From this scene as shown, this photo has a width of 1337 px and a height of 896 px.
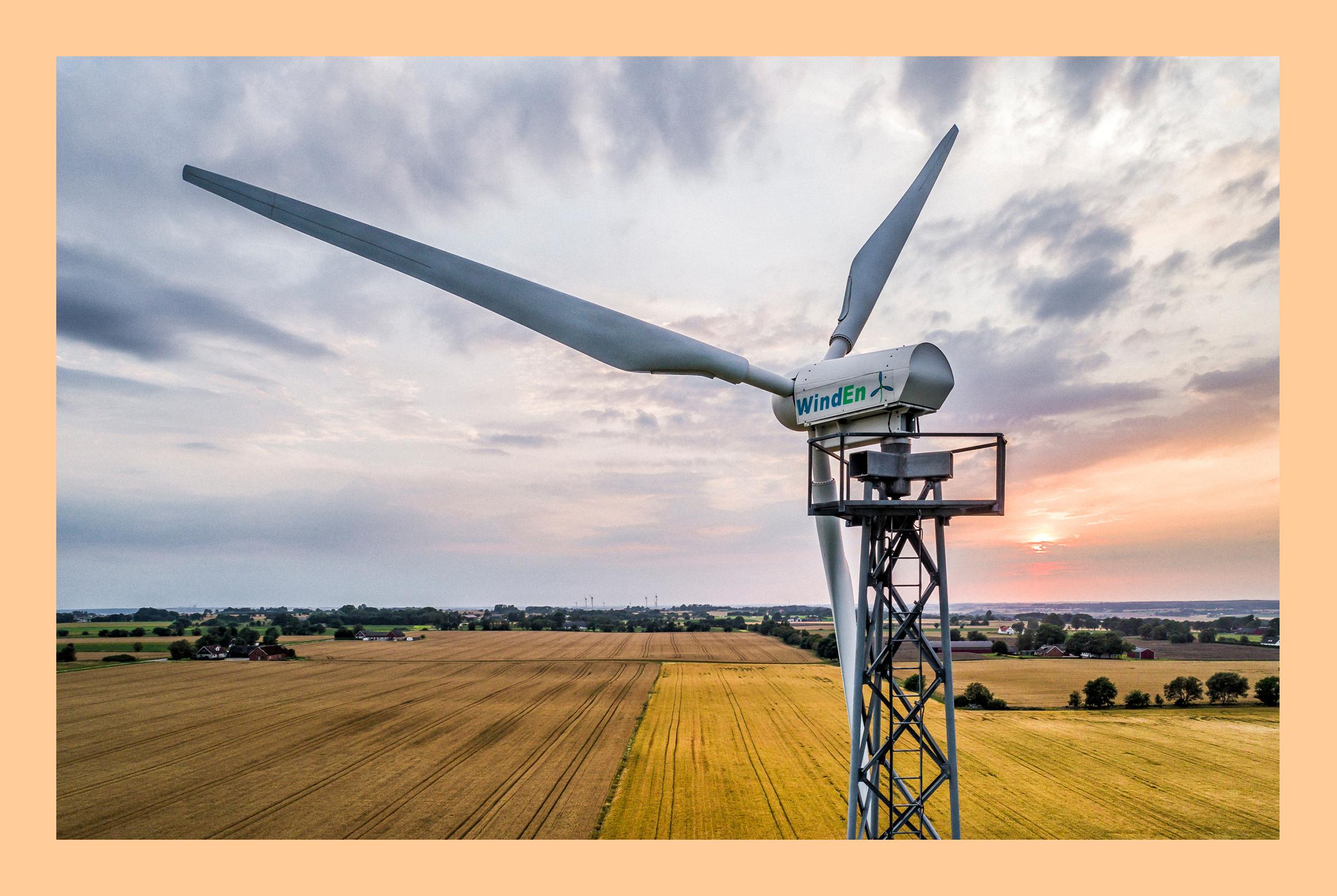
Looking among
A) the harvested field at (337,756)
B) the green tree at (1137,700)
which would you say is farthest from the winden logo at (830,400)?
the green tree at (1137,700)

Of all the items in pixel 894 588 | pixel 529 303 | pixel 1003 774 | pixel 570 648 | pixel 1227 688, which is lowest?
pixel 570 648

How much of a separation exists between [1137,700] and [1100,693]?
7.99 feet

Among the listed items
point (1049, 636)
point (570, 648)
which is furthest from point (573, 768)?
point (1049, 636)

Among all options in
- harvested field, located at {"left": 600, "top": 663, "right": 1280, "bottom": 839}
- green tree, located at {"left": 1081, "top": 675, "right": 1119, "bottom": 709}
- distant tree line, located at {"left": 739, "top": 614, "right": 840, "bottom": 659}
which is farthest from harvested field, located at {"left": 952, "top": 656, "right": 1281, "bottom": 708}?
distant tree line, located at {"left": 739, "top": 614, "right": 840, "bottom": 659}

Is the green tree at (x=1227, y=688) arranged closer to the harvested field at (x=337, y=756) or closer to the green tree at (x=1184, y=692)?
the green tree at (x=1184, y=692)

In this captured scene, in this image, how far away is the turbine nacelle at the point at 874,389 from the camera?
10805 millimetres

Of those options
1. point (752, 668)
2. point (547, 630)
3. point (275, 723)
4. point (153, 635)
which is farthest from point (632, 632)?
point (275, 723)

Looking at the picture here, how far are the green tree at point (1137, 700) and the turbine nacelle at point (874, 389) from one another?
4368 centimetres

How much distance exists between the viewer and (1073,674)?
171 ft

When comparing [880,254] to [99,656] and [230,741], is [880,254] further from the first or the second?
[99,656]

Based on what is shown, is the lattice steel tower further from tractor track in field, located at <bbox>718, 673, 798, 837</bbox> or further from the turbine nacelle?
tractor track in field, located at <bbox>718, 673, 798, 837</bbox>

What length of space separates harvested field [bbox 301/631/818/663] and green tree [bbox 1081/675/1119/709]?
87.4 ft

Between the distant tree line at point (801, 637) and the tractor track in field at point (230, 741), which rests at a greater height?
the tractor track in field at point (230, 741)

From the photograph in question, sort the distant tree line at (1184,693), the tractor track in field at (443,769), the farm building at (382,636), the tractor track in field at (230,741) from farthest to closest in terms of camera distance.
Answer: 1. the farm building at (382,636)
2. the distant tree line at (1184,693)
3. the tractor track in field at (230,741)
4. the tractor track in field at (443,769)
